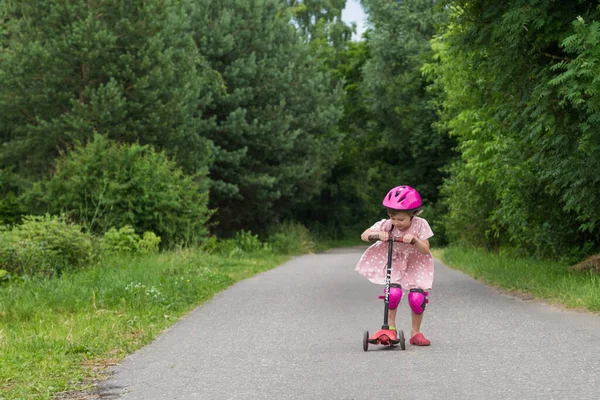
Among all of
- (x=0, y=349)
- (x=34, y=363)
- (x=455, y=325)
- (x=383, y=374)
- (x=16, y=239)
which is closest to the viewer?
(x=383, y=374)

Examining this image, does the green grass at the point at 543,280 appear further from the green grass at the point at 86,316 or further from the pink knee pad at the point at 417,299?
the green grass at the point at 86,316

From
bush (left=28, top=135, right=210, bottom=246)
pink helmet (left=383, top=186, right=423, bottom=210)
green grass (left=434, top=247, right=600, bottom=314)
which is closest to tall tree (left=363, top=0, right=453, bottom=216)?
bush (left=28, top=135, right=210, bottom=246)

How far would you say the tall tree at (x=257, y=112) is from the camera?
119 ft

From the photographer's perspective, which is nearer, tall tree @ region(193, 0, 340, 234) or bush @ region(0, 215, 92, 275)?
bush @ region(0, 215, 92, 275)

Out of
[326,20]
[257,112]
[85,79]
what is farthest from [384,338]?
[326,20]

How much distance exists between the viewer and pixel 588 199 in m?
12.4

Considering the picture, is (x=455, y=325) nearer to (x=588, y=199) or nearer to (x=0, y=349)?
(x=588, y=199)

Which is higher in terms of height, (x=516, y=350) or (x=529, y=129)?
(x=529, y=129)

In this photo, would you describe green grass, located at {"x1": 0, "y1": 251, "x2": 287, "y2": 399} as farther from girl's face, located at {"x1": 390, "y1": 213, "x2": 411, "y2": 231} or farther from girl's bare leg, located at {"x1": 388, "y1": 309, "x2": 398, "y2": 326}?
girl's face, located at {"x1": 390, "y1": 213, "x2": 411, "y2": 231}

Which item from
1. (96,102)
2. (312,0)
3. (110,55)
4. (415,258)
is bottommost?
(415,258)

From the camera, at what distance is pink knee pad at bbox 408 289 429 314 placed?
8.22m

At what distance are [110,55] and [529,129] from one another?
18.3m

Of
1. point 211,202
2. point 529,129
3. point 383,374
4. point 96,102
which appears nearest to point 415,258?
point 383,374

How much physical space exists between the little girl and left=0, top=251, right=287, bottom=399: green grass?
103 inches
